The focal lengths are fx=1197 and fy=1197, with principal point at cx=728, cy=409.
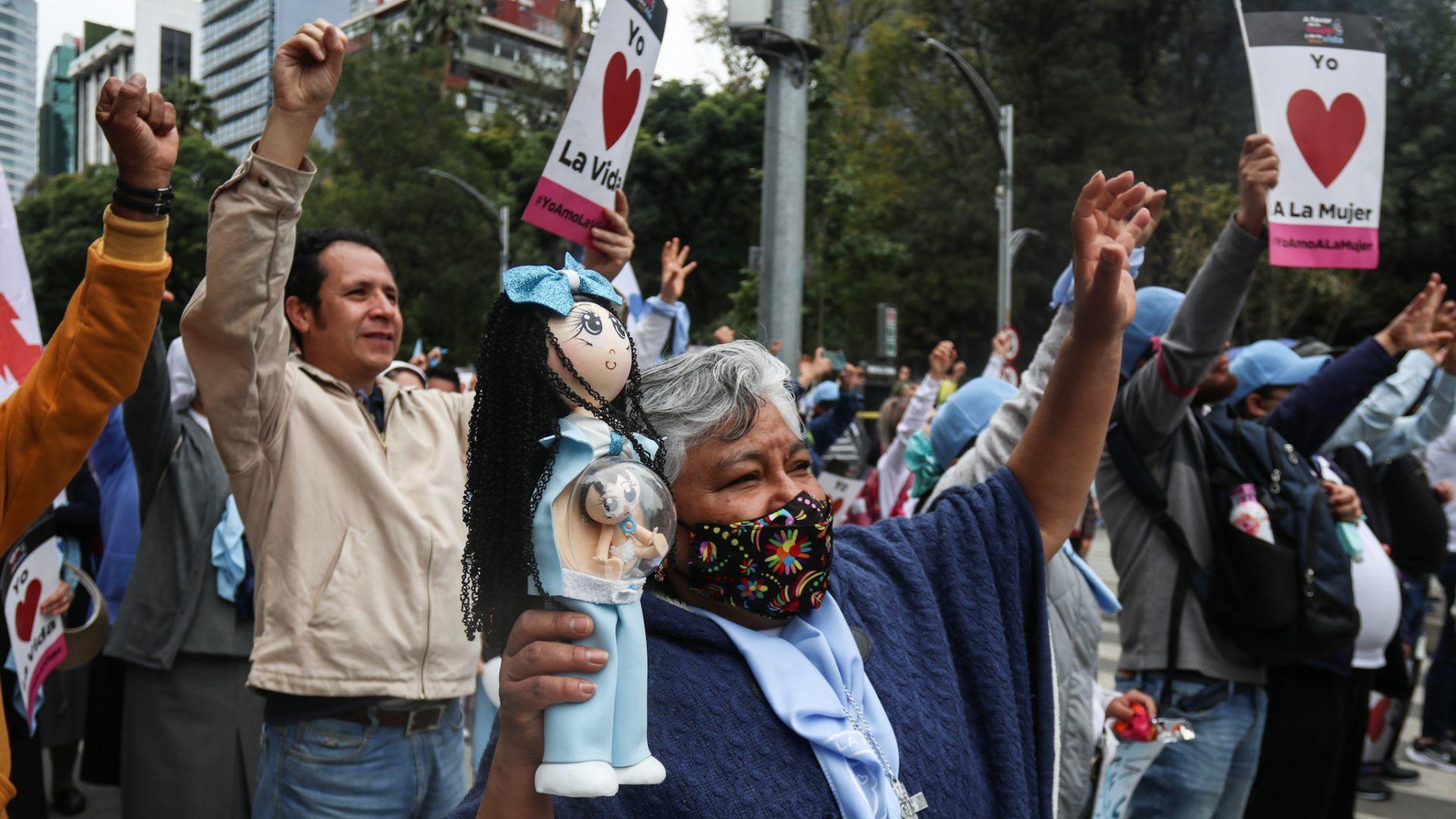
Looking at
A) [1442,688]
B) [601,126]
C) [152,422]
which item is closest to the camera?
[152,422]

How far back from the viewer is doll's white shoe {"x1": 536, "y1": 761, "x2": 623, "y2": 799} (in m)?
1.20

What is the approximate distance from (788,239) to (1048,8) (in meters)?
28.6

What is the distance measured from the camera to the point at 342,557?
8.54 ft

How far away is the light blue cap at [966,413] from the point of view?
364cm

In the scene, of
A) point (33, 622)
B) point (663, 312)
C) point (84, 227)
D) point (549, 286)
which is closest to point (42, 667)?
point (33, 622)

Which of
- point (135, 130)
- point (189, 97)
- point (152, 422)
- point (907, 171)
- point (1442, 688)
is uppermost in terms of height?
point (907, 171)

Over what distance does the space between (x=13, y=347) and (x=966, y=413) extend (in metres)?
2.51

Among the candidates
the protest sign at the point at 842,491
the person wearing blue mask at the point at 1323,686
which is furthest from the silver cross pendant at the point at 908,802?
the protest sign at the point at 842,491

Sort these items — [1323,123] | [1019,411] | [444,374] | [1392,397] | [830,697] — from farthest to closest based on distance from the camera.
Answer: [444,374], [1392,397], [1323,123], [1019,411], [830,697]

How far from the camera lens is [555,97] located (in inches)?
1699

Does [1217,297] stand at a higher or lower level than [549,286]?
higher

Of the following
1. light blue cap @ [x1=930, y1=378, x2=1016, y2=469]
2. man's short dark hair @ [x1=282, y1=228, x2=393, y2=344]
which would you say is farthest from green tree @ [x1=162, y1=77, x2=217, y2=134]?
light blue cap @ [x1=930, y1=378, x2=1016, y2=469]

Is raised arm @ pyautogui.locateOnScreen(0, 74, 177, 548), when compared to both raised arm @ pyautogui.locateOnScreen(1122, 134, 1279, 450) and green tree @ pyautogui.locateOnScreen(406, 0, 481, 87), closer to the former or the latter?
raised arm @ pyautogui.locateOnScreen(1122, 134, 1279, 450)

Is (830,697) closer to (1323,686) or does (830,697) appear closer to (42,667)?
(42,667)
